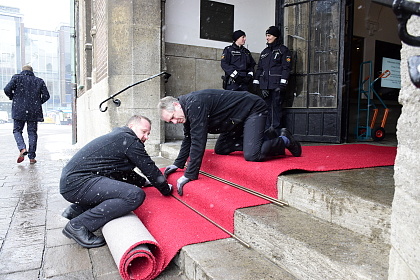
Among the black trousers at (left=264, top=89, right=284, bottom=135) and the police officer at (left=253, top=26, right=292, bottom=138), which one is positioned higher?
the police officer at (left=253, top=26, right=292, bottom=138)

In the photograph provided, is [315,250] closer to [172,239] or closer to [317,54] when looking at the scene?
[172,239]

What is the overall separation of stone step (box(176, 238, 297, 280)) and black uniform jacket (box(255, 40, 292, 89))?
410 centimetres

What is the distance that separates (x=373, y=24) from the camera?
9000mm

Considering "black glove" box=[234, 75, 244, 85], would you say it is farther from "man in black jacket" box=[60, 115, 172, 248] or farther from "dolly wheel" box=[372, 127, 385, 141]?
"man in black jacket" box=[60, 115, 172, 248]

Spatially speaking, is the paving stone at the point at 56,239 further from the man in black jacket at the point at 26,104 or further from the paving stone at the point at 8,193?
the man in black jacket at the point at 26,104

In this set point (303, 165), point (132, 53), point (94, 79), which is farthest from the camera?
point (94, 79)

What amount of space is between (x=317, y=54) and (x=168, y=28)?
9.07ft

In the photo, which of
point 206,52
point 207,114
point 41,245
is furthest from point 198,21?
point 41,245

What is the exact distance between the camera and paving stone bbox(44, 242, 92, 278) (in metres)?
2.33

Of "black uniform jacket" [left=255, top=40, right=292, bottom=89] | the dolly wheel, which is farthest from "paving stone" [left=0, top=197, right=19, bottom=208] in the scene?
the dolly wheel

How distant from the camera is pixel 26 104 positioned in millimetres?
6582

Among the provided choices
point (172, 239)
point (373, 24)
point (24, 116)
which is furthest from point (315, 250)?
point (373, 24)

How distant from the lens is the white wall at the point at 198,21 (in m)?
6.25

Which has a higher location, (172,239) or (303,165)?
(303,165)
